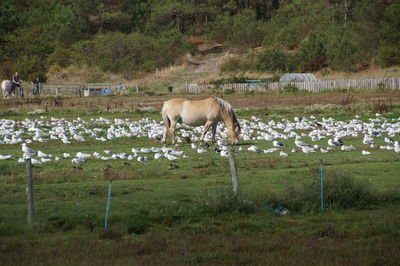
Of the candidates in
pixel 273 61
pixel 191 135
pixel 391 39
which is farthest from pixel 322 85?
pixel 191 135

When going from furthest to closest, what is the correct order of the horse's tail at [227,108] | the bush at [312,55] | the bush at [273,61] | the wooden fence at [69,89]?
the bush at [273,61] → the bush at [312,55] → the wooden fence at [69,89] → the horse's tail at [227,108]

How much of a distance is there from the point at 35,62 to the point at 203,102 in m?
57.2

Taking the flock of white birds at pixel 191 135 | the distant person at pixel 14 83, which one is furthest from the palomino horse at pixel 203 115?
the distant person at pixel 14 83

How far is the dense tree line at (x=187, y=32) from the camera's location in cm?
7550

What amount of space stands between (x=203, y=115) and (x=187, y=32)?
8357 cm

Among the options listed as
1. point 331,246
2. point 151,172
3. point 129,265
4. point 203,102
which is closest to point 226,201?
point 331,246

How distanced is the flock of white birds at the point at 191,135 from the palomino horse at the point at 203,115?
69cm

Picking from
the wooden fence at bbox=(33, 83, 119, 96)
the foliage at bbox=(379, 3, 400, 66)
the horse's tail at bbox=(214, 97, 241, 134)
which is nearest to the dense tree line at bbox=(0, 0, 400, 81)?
the foliage at bbox=(379, 3, 400, 66)

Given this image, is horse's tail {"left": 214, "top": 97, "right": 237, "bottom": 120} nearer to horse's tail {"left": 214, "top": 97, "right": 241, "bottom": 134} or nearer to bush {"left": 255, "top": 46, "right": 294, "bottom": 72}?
horse's tail {"left": 214, "top": 97, "right": 241, "bottom": 134}

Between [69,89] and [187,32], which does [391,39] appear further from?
[187,32]

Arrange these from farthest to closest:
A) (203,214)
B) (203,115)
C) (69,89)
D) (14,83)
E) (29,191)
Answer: (69,89), (14,83), (203,115), (203,214), (29,191)

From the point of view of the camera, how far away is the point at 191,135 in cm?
3075

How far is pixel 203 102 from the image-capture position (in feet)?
90.5

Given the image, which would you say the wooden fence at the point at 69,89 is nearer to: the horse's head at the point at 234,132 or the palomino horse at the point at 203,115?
the palomino horse at the point at 203,115
